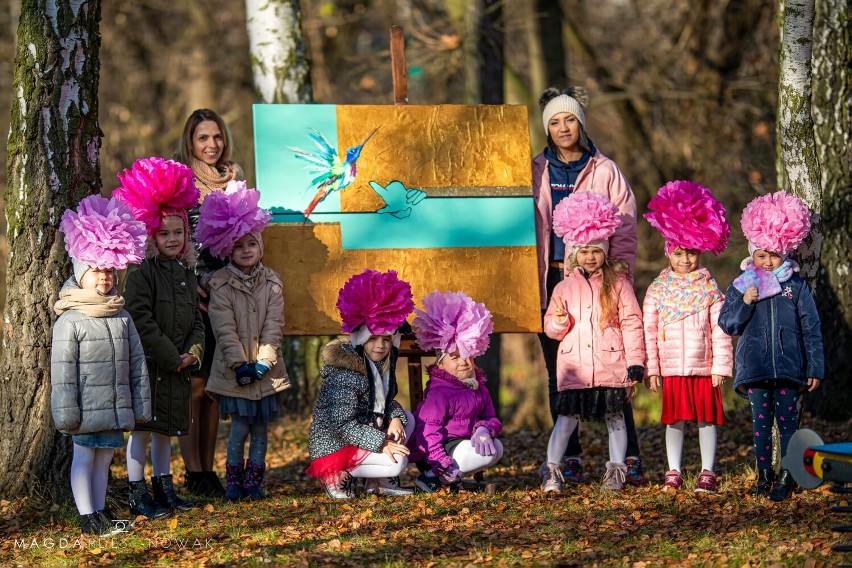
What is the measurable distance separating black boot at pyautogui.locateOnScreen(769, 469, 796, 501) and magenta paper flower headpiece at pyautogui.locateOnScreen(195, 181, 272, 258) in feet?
11.0

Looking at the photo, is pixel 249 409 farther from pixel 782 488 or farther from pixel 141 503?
pixel 782 488

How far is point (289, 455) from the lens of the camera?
948cm

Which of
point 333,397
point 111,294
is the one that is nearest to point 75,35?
point 111,294

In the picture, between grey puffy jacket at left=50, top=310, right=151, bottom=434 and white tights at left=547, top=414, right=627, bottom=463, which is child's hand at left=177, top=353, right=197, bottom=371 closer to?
grey puffy jacket at left=50, top=310, right=151, bottom=434

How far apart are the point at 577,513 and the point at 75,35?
3994 millimetres

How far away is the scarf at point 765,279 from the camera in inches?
269

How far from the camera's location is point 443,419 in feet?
23.4

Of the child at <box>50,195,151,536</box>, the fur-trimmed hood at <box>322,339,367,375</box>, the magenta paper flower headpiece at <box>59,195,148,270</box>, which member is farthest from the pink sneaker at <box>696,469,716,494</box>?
the magenta paper flower headpiece at <box>59,195,148,270</box>

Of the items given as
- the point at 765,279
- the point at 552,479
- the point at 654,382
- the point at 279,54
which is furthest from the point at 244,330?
the point at 279,54

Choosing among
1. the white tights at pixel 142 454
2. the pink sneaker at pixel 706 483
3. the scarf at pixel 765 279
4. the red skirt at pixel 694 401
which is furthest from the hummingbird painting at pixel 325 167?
the pink sneaker at pixel 706 483

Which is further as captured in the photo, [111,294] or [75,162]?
[75,162]

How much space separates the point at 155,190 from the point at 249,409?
4.59ft

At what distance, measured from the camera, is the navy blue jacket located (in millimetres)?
6801

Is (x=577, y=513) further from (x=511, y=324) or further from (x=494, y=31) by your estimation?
(x=494, y=31)
